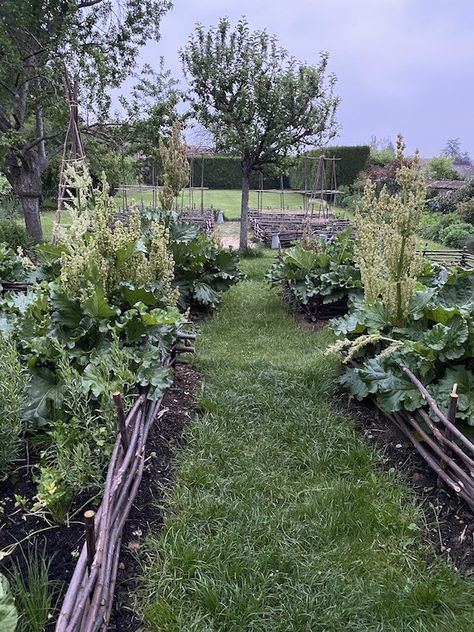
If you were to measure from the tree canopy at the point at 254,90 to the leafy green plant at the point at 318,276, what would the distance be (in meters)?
4.79

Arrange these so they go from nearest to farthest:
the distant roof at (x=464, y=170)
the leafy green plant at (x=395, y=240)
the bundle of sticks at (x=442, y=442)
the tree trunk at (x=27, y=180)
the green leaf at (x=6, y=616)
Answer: the green leaf at (x=6, y=616) → the bundle of sticks at (x=442, y=442) → the leafy green plant at (x=395, y=240) → the tree trunk at (x=27, y=180) → the distant roof at (x=464, y=170)

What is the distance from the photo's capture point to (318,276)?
544cm

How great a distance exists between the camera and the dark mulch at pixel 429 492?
206cm

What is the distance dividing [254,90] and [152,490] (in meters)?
9.39

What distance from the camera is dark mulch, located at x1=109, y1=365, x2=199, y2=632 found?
67.1 inches

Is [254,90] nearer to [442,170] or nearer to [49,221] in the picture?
[49,221]

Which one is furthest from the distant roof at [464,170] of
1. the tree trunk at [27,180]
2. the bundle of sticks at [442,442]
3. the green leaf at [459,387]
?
the bundle of sticks at [442,442]

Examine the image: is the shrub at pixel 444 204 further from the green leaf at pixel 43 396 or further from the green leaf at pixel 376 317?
the green leaf at pixel 43 396

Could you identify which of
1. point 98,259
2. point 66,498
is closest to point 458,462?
point 66,498

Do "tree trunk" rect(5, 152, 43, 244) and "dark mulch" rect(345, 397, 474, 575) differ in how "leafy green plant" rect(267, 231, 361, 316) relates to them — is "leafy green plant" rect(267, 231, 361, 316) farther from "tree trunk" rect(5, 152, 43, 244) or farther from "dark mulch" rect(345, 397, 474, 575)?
"tree trunk" rect(5, 152, 43, 244)

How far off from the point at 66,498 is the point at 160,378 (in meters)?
0.89

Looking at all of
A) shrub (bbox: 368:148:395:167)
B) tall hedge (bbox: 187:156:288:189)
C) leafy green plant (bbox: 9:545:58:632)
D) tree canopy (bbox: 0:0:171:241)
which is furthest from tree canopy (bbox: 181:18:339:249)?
tall hedge (bbox: 187:156:288:189)

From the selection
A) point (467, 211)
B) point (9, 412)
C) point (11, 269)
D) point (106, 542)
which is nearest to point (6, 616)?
point (106, 542)

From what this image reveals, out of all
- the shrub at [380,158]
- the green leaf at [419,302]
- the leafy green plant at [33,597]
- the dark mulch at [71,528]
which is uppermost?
the shrub at [380,158]
